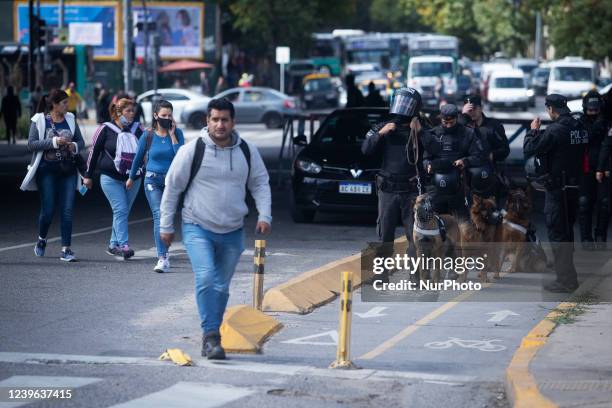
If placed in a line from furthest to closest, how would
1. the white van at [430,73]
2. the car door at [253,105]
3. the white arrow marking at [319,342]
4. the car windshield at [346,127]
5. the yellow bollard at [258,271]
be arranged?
1. the white van at [430,73]
2. the car door at [253,105]
3. the car windshield at [346,127]
4. the yellow bollard at [258,271]
5. the white arrow marking at [319,342]

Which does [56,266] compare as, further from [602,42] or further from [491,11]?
[491,11]

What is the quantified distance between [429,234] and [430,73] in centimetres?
5654

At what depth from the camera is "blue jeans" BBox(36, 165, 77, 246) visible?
49.1ft

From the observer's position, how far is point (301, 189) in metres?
19.2

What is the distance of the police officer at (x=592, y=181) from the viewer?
16.0 meters

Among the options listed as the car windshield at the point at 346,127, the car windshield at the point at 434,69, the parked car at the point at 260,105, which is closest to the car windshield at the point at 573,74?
the car windshield at the point at 434,69

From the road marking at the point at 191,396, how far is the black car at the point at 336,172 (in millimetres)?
10030

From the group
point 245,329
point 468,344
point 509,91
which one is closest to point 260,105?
point 509,91

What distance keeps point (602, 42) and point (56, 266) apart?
37.7 metres

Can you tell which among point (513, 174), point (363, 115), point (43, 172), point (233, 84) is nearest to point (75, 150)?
point (43, 172)

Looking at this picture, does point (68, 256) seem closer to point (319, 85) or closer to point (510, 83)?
point (510, 83)

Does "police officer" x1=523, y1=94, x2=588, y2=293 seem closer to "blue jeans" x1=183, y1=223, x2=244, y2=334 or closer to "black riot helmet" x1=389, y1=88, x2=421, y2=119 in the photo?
"black riot helmet" x1=389, y1=88, x2=421, y2=119

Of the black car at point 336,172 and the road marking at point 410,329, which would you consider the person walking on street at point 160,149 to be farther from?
the black car at point 336,172

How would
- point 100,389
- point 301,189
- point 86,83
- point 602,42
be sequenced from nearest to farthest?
point 100,389 < point 301,189 < point 602,42 < point 86,83
